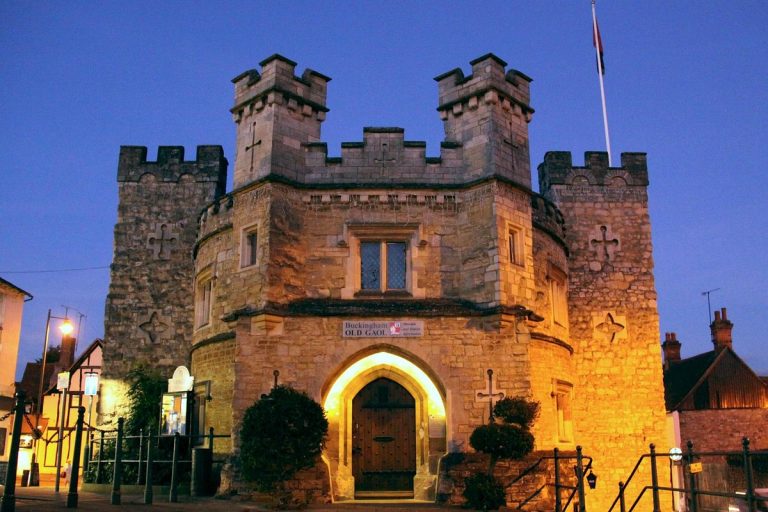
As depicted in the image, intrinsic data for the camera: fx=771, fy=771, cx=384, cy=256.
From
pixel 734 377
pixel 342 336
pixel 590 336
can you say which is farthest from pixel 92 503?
pixel 734 377

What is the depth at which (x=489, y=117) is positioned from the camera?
15977mm

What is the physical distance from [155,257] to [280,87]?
7.29 meters

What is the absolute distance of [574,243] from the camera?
20.8m

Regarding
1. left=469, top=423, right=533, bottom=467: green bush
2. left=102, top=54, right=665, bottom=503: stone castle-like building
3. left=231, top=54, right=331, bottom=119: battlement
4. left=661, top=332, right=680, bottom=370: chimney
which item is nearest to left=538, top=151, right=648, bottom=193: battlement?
left=102, top=54, right=665, bottom=503: stone castle-like building

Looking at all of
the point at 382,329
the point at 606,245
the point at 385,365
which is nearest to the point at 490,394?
the point at 385,365

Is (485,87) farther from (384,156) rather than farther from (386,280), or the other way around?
(386,280)

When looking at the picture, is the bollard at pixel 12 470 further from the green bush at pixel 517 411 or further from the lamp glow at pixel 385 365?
the green bush at pixel 517 411

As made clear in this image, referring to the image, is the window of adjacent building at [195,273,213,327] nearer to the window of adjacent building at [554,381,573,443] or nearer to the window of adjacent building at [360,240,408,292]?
the window of adjacent building at [360,240,408,292]

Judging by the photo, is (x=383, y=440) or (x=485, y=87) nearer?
(x=383, y=440)

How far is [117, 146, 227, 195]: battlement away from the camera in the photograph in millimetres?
21438

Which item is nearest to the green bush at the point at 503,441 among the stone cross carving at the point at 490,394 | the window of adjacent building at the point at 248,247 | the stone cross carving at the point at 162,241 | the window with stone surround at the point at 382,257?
the stone cross carving at the point at 490,394

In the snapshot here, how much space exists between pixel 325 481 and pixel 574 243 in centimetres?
1025

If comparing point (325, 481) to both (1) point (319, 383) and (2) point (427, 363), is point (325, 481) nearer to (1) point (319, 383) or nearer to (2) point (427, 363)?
(1) point (319, 383)

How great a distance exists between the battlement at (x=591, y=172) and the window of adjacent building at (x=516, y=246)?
5.81 metres
